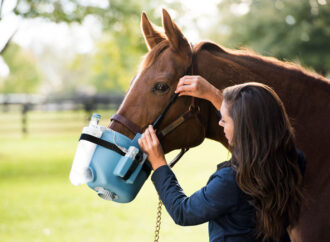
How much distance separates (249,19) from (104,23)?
12.1 m

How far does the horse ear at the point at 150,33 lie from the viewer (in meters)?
2.85

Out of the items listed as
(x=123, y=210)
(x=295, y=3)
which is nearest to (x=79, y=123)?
(x=295, y=3)

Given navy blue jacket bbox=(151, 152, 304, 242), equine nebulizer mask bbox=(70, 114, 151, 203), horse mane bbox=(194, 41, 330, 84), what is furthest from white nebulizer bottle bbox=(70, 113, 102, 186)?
horse mane bbox=(194, 41, 330, 84)

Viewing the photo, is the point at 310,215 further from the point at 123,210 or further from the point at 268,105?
the point at 123,210

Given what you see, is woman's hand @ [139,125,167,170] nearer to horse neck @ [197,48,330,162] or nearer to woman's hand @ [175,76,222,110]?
woman's hand @ [175,76,222,110]

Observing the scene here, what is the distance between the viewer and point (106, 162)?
2.35m

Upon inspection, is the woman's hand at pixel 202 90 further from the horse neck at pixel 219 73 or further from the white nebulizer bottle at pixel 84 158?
the white nebulizer bottle at pixel 84 158

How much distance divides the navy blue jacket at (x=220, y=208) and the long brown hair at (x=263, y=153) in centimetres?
5

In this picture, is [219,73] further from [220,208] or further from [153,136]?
[220,208]

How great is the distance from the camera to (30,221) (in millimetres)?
6727

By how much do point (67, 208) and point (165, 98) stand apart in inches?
220

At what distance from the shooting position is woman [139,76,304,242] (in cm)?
194

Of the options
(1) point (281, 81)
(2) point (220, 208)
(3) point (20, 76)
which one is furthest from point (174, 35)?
(3) point (20, 76)

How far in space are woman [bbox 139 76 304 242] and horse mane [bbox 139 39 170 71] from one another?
2.41 ft
